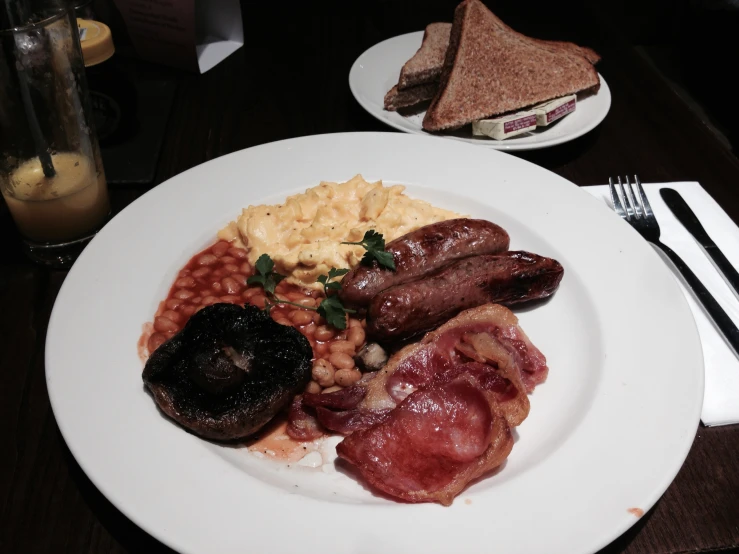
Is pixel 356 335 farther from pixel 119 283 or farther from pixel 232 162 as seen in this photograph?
pixel 232 162

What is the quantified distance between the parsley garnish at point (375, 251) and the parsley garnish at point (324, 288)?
5.2 inches

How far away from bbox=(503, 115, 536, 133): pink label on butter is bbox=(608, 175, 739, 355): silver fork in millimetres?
578

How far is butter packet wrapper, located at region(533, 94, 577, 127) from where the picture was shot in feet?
10.7

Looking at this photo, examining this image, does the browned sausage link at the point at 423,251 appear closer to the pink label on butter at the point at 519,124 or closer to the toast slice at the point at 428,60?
the pink label on butter at the point at 519,124

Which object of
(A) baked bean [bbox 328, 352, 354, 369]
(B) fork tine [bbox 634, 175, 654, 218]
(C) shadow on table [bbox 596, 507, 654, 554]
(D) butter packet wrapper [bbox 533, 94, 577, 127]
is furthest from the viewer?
(D) butter packet wrapper [bbox 533, 94, 577, 127]

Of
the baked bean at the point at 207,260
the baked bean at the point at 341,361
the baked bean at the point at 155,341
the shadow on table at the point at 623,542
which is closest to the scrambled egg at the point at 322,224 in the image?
the baked bean at the point at 207,260

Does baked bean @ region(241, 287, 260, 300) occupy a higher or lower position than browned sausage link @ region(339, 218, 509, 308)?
lower

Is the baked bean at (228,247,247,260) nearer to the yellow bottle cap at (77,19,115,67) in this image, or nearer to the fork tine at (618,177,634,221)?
the yellow bottle cap at (77,19,115,67)

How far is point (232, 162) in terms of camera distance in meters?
2.82

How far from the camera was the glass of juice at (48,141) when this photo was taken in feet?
7.07

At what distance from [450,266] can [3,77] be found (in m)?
1.74

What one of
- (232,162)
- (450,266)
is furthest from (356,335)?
(232,162)

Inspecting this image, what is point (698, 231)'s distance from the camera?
262cm

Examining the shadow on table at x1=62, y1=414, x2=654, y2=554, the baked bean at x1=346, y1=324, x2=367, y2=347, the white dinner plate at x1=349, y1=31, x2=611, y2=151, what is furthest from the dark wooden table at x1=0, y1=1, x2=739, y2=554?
the baked bean at x1=346, y1=324, x2=367, y2=347
